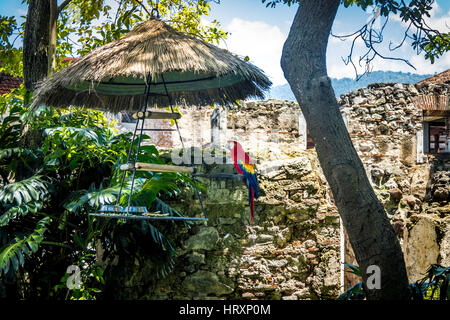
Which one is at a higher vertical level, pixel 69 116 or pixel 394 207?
pixel 69 116

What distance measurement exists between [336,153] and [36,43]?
339 centimetres

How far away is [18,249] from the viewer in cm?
341

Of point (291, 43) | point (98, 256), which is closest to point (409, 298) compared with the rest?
point (291, 43)

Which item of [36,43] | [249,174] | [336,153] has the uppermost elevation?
[36,43]

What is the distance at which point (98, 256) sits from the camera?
4.41 m

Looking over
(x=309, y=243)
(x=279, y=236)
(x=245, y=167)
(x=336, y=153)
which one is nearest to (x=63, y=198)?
(x=245, y=167)

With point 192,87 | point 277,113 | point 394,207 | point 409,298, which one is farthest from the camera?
point 277,113

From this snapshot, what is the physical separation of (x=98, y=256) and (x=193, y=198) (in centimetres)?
114

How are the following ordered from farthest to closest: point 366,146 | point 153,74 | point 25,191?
1. point 366,146
2. point 25,191
3. point 153,74

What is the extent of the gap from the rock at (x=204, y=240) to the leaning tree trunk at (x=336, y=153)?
222cm

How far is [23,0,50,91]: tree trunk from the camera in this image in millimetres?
4387

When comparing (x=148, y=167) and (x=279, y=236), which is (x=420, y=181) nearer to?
(x=279, y=236)

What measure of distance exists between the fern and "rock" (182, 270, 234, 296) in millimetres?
1545
